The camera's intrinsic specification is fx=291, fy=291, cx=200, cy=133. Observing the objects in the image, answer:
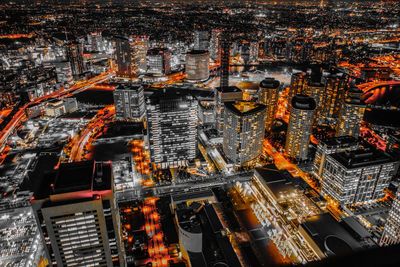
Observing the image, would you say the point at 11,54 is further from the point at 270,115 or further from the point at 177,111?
the point at 270,115

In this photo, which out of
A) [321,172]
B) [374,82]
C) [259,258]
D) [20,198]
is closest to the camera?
[259,258]

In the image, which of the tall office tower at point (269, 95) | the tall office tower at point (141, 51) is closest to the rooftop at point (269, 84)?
the tall office tower at point (269, 95)

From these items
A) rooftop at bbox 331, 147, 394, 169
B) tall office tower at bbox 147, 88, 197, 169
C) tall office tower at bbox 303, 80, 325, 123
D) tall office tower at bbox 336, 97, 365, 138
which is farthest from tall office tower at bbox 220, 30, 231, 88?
rooftop at bbox 331, 147, 394, 169

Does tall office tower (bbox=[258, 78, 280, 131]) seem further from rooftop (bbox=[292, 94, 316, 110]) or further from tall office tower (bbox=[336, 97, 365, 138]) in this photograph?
tall office tower (bbox=[336, 97, 365, 138])

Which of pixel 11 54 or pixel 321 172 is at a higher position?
pixel 11 54

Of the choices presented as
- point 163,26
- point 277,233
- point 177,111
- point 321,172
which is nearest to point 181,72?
point 163,26

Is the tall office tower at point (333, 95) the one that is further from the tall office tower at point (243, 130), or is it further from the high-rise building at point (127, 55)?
the high-rise building at point (127, 55)
